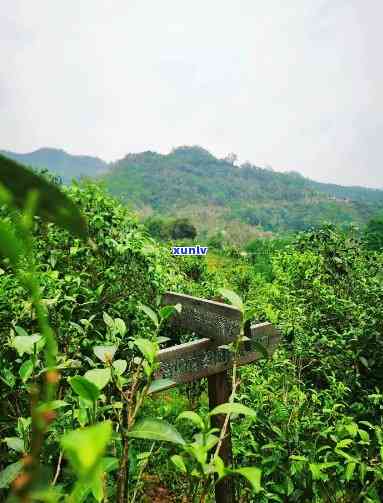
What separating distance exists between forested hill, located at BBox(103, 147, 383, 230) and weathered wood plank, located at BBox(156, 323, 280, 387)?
6052 cm

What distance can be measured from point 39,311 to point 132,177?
8859 centimetres

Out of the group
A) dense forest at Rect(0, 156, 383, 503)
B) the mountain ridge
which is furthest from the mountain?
dense forest at Rect(0, 156, 383, 503)

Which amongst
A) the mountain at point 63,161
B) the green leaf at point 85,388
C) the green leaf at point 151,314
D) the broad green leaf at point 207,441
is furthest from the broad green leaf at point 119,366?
the mountain at point 63,161

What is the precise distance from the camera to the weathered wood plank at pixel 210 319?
1727 mm

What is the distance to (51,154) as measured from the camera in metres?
144

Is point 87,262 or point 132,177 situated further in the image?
point 132,177

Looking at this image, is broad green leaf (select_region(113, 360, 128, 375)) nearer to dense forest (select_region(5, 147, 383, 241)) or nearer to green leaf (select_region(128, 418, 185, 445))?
green leaf (select_region(128, 418, 185, 445))

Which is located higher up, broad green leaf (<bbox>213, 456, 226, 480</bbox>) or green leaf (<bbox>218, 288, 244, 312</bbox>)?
green leaf (<bbox>218, 288, 244, 312</bbox>)

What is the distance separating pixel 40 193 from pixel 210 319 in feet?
5.32

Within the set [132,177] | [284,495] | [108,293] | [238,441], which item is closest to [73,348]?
[108,293]

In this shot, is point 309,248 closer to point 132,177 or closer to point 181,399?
point 181,399

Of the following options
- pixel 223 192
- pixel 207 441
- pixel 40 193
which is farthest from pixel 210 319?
pixel 223 192

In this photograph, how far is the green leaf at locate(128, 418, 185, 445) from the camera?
0.75m

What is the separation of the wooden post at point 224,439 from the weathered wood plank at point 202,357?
8 centimetres
